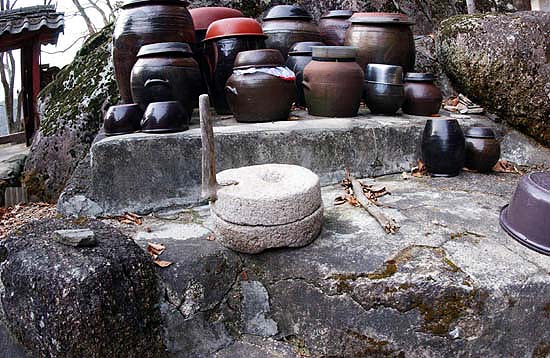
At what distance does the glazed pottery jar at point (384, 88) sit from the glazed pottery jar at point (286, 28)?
81 cm

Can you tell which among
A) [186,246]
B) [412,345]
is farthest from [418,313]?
[186,246]

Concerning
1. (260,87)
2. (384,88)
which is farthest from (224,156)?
(384,88)

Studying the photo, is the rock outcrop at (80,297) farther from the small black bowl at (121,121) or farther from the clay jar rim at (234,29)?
the clay jar rim at (234,29)

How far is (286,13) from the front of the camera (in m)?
4.46

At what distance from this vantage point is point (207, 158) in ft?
7.66

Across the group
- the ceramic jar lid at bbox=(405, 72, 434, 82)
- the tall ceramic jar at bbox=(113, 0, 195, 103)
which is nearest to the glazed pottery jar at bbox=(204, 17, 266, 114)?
the tall ceramic jar at bbox=(113, 0, 195, 103)

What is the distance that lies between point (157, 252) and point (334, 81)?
2.06 meters

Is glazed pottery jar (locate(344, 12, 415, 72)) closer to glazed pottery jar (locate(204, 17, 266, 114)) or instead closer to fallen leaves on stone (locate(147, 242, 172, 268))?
glazed pottery jar (locate(204, 17, 266, 114))

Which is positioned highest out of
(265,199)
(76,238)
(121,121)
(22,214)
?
(121,121)

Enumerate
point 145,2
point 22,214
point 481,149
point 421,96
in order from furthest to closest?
1. point 22,214
2. point 421,96
3. point 145,2
4. point 481,149

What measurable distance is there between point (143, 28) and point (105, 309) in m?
2.46

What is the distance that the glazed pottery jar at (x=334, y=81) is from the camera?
364cm

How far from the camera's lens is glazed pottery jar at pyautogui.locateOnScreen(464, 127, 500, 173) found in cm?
353

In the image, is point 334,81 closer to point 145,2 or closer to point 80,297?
point 145,2
